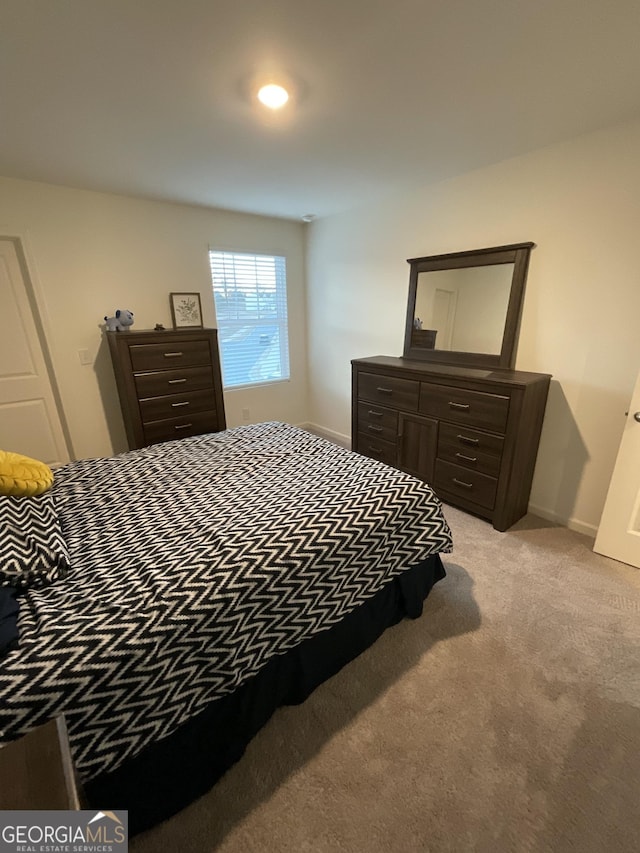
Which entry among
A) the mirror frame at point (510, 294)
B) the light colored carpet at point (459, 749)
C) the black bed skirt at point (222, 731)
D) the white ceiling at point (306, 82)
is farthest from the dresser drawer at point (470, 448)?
the white ceiling at point (306, 82)

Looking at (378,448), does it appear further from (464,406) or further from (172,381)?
(172,381)

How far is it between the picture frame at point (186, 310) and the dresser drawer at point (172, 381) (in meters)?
0.61

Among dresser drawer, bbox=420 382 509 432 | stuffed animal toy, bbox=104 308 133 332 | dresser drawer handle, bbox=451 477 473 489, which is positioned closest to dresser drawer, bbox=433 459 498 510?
dresser drawer handle, bbox=451 477 473 489

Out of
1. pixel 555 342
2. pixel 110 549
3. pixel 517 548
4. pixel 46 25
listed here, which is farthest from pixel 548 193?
pixel 110 549

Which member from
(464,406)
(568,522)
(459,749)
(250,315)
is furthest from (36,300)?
(568,522)

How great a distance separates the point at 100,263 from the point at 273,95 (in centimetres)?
214

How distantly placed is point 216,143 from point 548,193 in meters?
2.05

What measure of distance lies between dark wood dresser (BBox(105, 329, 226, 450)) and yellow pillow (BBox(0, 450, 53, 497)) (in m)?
1.38

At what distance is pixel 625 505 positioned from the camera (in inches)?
79.5

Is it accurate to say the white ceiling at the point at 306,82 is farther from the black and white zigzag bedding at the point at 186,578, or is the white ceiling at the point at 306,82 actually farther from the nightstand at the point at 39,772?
the nightstand at the point at 39,772

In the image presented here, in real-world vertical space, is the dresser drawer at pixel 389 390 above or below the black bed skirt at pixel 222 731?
above

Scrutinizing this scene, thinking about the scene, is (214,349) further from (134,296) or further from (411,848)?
(411,848)

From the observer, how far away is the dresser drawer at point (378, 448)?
2.95m

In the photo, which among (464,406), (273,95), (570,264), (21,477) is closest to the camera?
(21,477)
